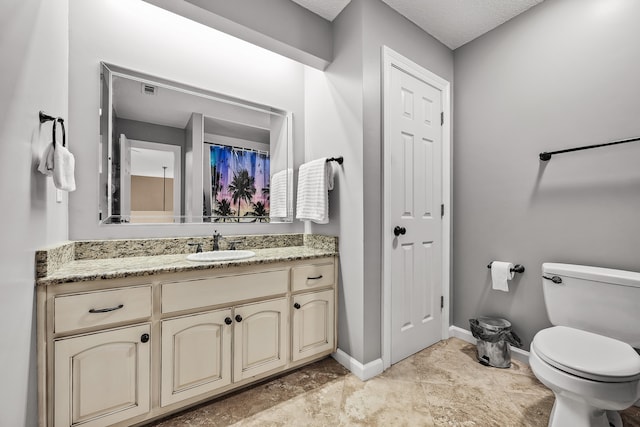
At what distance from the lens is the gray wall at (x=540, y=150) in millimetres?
1572

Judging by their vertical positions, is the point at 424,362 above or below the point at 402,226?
below

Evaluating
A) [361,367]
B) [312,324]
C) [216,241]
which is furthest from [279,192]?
[361,367]

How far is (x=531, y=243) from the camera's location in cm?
192

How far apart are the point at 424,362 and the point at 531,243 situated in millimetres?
1127

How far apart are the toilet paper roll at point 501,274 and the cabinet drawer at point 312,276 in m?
1.18

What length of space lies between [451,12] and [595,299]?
2023mm

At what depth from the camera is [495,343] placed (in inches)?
74.2

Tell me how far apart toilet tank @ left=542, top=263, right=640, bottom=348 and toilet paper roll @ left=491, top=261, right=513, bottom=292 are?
0.27 metres

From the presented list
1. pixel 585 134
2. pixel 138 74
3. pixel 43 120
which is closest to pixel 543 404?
pixel 585 134

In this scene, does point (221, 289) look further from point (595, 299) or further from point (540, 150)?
point (540, 150)

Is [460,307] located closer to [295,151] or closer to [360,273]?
[360,273]

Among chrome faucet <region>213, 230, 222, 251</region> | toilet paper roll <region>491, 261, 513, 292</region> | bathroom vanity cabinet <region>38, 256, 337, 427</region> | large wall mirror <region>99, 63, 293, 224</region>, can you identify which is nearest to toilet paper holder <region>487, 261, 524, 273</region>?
toilet paper roll <region>491, 261, 513, 292</region>

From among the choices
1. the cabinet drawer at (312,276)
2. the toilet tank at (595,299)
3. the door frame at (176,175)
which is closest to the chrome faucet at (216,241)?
the door frame at (176,175)

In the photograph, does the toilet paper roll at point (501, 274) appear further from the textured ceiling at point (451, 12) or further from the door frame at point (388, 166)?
the textured ceiling at point (451, 12)
